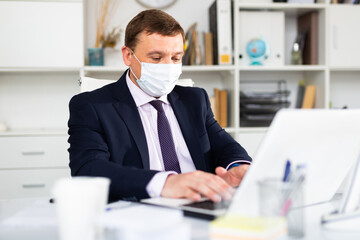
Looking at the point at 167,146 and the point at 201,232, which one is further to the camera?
the point at 167,146

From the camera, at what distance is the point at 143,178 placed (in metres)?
1.11

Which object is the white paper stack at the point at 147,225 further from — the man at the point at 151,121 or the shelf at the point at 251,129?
the shelf at the point at 251,129

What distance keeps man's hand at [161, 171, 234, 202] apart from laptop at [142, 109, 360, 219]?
2 centimetres

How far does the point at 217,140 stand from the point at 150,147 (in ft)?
1.04

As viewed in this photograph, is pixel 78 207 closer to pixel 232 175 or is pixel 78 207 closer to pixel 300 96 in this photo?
pixel 232 175

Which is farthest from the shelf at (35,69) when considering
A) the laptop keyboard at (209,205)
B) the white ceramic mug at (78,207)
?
the white ceramic mug at (78,207)

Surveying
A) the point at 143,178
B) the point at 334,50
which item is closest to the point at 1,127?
the point at 143,178

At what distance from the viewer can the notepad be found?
0.65 meters

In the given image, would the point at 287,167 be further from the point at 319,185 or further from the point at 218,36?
the point at 218,36

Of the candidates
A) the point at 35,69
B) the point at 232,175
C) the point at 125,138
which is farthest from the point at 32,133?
the point at 232,175

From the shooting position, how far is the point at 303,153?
0.81m

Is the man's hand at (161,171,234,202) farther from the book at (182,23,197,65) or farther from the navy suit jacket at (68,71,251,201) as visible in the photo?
the book at (182,23,197,65)

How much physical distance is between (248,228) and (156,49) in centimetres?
113

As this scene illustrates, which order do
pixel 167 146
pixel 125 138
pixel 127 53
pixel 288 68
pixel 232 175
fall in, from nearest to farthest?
pixel 232 175 → pixel 125 138 → pixel 167 146 → pixel 127 53 → pixel 288 68
